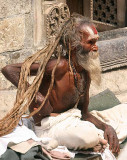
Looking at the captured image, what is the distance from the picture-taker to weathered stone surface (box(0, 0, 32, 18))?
22.4ft

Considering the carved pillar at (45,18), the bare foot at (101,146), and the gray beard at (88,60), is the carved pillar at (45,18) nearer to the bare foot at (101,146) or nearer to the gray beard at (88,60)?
the gray beard at (88,60)

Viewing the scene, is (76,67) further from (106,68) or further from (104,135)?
(106,68)

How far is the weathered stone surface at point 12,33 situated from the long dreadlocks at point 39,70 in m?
1.48

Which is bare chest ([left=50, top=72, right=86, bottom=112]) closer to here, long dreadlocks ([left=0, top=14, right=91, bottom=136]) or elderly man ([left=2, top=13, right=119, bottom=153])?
elderly man ([left=2, top=13, right=119, bottom=153])

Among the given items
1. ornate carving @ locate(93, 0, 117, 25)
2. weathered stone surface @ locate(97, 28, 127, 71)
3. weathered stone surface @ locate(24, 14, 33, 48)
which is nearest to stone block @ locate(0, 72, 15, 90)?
weathered stone surface @ locate(24, 14, 33, 48)

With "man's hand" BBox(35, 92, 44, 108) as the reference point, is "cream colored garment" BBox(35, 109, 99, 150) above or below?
below

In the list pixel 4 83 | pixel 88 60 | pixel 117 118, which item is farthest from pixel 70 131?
pixel 4 83

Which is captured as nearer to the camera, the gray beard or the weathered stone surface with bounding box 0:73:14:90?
the gray beard

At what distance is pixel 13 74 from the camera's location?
203 inches

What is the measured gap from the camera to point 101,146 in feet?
16.9

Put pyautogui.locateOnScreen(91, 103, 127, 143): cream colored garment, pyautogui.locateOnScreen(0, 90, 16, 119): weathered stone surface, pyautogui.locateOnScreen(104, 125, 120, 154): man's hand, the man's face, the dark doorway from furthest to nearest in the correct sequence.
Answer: the dark doorway
pyautogui.locateOnScreen(0, 90, 16, 119): weathered stone surface
pyautogui.locateOnScreen(91, 103, 127, 143): cream colored garment
pyautogui.locateOnScreen(104, 125, 120, 154): man's hand
the man's face

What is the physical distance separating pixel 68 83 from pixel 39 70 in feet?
1.11

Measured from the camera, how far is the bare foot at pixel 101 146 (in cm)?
511

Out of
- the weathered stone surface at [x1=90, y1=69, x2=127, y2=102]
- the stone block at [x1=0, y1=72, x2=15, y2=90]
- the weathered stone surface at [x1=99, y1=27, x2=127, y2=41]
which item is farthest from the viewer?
the weathered stone surface at [x1=99, y1=27, x2=127, y2=41]
